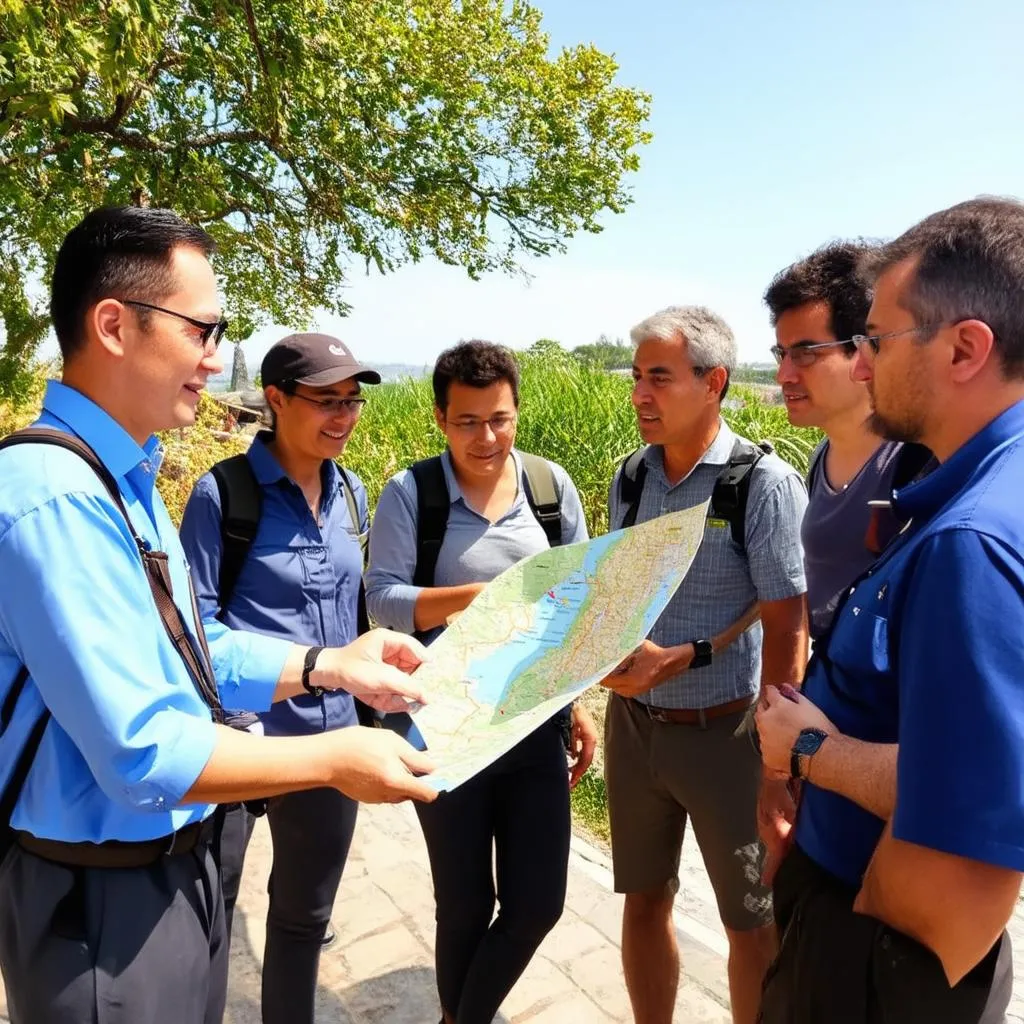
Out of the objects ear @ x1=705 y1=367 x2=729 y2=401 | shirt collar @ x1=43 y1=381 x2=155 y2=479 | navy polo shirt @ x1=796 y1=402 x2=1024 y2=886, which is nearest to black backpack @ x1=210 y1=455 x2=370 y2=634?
shirt collar @ x1=43 y1=381 x2=155 y2=479

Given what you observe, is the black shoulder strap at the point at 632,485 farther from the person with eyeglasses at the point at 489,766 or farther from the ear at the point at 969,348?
the ear at the point at 969,348

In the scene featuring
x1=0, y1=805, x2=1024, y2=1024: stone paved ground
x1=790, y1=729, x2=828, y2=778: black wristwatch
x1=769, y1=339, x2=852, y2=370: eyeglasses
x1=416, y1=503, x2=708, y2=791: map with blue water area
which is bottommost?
x1=0, y1=805, x2=1024, y2=1024: stone paved ground

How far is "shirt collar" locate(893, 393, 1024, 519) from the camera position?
3.95 ft

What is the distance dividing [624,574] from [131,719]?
1.10 meters

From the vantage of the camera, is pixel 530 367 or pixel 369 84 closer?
pixel 369 84

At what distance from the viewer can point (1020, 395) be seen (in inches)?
49.1

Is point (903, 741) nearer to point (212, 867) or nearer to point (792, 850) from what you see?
point (792, 850)

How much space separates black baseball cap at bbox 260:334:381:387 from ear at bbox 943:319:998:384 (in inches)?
65.7

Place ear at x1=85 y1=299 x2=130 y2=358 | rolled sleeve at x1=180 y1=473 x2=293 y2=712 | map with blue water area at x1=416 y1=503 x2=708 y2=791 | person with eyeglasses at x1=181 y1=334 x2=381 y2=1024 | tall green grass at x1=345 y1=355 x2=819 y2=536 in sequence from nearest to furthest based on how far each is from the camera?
ear at x1=85 y1=299 x2=130 y2=358, map with blue water area at x1=416 y1=503 x2=708 y2=791, rolled sleeve at x1=180 y1=473 x2=293 y2=712, person with eyeglasses at x1=181 y1=334 x2=381 y2=1024, tall green grass at x1=345 y1=355 x2=819 y2=536

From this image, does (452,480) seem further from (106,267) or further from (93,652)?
(93,652)

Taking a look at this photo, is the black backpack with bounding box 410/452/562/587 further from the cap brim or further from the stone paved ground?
the stone paved ground

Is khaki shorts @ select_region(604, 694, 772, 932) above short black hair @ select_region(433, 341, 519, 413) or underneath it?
underneath

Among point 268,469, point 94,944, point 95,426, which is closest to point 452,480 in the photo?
point 268,469

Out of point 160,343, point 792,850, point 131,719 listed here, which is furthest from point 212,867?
point 792,850
